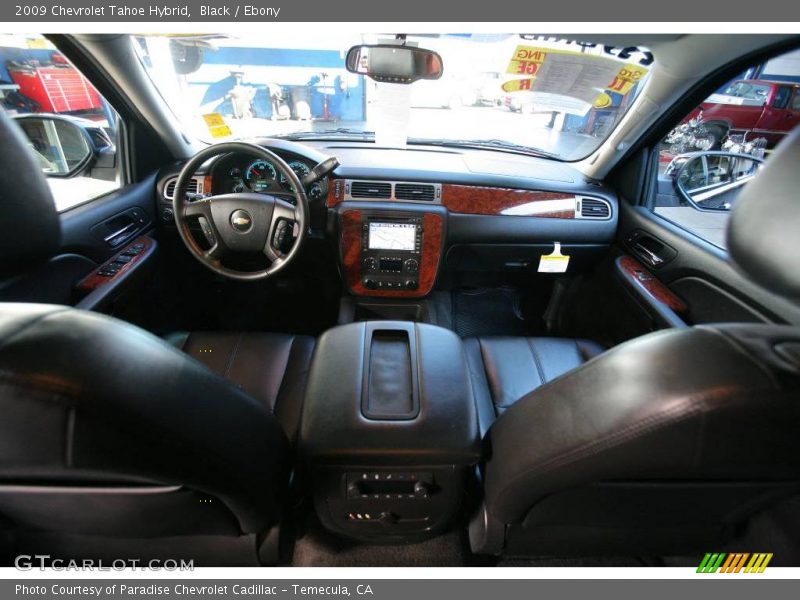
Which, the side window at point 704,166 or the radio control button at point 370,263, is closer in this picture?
the side window at point 704,166

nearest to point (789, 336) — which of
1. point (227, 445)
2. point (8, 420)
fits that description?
point (227, 445)

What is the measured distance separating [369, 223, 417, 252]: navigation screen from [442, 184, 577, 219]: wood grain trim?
238 mm

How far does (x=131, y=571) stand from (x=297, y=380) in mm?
659

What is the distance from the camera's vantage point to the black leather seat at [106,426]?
0.48m

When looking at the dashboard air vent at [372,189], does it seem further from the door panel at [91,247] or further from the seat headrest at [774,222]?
the seat headrest at [774,222]

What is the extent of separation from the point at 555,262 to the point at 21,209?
2075 mm

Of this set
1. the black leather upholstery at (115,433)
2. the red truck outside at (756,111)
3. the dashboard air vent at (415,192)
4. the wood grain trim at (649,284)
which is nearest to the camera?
the black leather upholstery at (115,433)

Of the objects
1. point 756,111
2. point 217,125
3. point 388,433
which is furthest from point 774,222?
point 756,111

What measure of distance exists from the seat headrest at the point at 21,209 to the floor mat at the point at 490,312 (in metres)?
2.05

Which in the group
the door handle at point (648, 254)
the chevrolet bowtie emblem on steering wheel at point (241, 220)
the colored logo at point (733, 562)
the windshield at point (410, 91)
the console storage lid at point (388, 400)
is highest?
the windshield at point (410, 91)

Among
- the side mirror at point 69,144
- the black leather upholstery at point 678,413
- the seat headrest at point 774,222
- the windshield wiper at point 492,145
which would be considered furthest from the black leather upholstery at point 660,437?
the side mirror at point 69,144

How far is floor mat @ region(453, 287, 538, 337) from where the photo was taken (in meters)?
2.43

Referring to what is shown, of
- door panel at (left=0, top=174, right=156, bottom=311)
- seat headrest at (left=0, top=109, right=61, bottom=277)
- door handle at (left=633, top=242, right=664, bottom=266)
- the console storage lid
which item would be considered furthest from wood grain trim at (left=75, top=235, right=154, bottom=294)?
door handle at (left=633, top=242, right=664, bottom=266)

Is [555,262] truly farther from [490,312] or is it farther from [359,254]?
[359,254]
